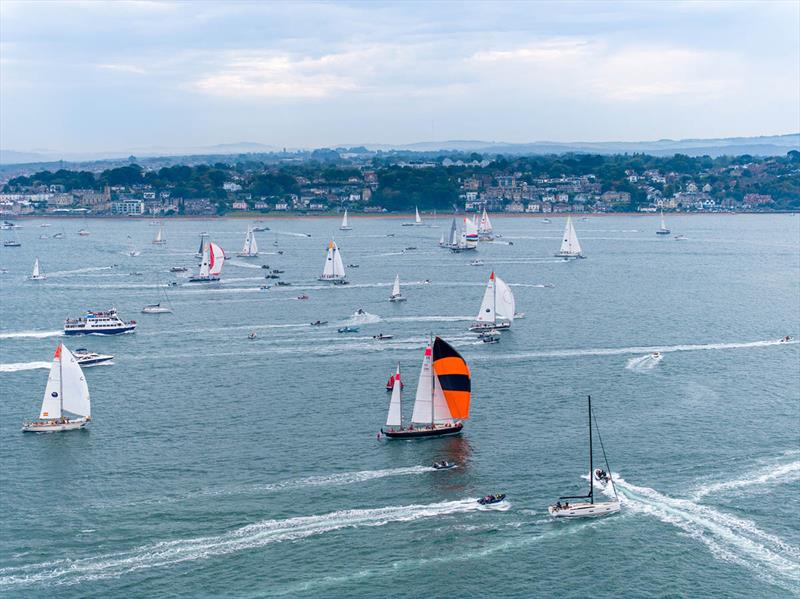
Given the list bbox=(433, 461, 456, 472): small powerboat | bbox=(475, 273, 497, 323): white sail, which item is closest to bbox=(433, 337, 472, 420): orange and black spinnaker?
bbox=(433, 461, 456, 472): small powerboat

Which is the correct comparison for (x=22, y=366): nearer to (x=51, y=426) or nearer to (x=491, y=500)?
(x=51, y=426)

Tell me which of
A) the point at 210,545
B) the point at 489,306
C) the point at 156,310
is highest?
the point at 489,306

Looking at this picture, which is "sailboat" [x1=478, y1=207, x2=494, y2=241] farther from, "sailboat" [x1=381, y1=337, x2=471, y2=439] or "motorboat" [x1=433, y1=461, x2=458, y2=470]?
"motorboat" [x1=433, y1=461, x2=458, y2=470]

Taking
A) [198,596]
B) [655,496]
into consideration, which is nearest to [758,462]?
[655,496]

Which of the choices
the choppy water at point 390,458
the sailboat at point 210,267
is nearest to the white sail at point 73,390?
the choppy water at point 390,458

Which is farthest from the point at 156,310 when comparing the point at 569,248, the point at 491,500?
the point at 569,248

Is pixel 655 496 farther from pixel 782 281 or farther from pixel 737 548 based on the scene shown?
pixel 782 281
